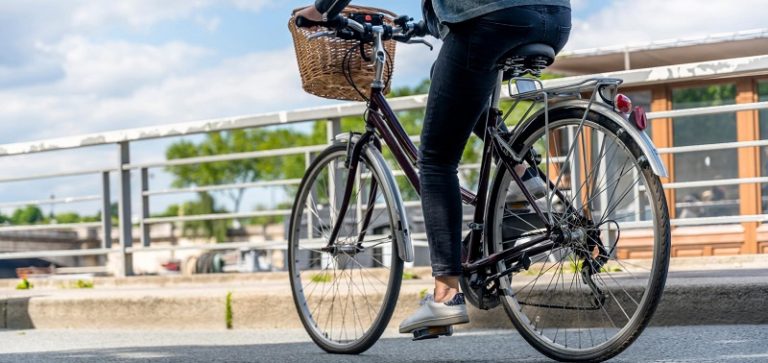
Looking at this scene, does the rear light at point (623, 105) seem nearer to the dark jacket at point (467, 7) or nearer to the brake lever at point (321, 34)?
the dark jacket at point (467, 7)

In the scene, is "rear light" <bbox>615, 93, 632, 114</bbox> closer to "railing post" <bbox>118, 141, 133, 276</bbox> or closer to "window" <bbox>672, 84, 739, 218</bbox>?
"railing post" <bbox>118, 141, 133, 276</bbox>

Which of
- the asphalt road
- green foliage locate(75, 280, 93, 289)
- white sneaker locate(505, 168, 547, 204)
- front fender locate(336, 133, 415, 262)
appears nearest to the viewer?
white sneaker locate(505, 168, 547, 204)

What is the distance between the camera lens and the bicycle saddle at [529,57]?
307 cm

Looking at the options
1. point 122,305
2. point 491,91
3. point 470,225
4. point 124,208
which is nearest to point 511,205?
point 470,225

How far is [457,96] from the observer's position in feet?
10.4

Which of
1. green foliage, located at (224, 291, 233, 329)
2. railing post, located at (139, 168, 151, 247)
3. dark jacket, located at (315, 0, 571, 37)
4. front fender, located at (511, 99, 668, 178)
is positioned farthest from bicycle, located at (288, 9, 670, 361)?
railing post, located at (139, 168, 151, 247)

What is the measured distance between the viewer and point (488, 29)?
3.04m

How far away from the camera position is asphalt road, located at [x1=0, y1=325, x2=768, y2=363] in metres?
3.46

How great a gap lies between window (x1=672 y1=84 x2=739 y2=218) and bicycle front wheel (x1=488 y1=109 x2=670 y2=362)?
29.0 ft

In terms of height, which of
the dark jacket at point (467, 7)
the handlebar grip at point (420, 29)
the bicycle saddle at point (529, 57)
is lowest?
the bicycle saddle at point (529, 57)

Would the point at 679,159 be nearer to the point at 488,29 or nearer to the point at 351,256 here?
the point at 351,256

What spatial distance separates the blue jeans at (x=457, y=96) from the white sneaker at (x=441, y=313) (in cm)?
9

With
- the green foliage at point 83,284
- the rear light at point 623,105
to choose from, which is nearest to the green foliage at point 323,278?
the rear light at point 623,105

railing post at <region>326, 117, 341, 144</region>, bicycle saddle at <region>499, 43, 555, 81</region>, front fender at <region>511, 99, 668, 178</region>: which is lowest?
front fender at <region>511, 99, 668, 178</region>
